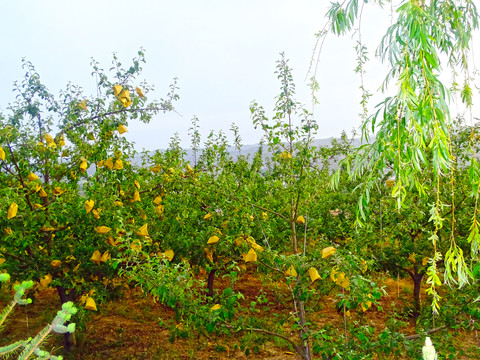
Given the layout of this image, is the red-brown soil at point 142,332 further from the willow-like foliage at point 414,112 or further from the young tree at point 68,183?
the willow-like foliage at point 414,112

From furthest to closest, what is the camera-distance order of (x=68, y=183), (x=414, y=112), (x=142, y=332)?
(x=142, y=332) < (x=68, y=183) < (x=414, y=112)

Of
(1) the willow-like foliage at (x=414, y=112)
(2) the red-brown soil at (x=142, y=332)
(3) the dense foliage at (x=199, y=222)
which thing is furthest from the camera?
(2) the red-brown soil at (x=142, y=332)

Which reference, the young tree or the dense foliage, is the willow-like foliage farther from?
the young tree

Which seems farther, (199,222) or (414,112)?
(199,222)

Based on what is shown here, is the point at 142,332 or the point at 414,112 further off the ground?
the point at 414,112

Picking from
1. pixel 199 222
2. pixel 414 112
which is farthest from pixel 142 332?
pixel 414 112

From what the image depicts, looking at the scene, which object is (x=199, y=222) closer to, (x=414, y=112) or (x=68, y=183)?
(x=68, y=183)

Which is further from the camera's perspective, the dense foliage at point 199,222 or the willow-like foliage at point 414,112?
the dense foliage at point 199,222

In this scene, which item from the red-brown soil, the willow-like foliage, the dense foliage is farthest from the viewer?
the red-brown soil

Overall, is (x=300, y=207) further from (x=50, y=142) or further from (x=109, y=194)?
(x=50, y=142)

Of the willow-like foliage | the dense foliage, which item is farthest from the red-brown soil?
the willow-like foliage

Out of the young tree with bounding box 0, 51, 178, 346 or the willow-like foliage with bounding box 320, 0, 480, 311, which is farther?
the young tree with bounding box 0, 51, 178, 346

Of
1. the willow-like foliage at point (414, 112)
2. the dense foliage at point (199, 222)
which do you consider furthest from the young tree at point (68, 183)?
the willow-like foliage at point (414, 112)

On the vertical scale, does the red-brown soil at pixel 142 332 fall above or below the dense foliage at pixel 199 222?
below
